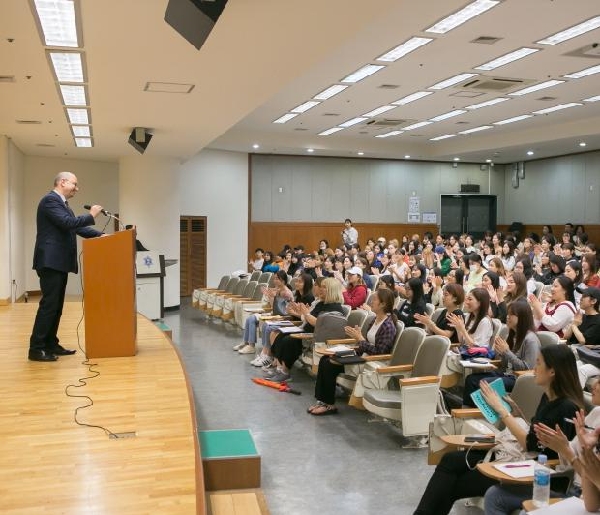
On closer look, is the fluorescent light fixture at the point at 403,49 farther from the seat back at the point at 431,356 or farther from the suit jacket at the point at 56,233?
the suit jacket at the point at 56,233

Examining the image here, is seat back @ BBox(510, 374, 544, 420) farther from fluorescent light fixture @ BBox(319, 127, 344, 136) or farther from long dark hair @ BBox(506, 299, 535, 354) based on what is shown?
fluorescent light fixture @ BBox(319, 127, 344, 136)

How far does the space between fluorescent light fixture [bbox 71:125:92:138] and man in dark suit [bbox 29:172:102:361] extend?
5.28m

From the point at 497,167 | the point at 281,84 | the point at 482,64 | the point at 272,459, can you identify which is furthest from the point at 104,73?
the point at 497,167

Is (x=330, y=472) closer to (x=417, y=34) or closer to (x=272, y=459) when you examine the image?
(x=272, y=459)

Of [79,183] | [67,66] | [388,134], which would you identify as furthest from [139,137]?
[388,134]

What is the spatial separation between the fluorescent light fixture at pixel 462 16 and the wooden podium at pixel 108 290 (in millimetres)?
4160

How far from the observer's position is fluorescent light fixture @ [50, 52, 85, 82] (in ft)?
19.3

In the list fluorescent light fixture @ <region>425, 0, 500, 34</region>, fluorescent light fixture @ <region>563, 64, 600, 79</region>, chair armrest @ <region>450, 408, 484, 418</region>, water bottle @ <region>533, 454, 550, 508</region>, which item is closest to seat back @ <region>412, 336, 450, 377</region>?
chair armrest @ <region>450, 408, 484, 418</region>

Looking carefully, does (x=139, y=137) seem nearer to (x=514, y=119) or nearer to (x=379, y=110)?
(x=379, y=110)

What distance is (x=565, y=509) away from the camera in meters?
2.82

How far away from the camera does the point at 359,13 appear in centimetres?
452

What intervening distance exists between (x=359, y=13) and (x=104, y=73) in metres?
3.07

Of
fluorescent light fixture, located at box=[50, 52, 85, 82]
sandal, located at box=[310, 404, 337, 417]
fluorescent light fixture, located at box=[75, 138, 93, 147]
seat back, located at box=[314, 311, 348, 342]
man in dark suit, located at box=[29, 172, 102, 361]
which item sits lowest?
sandal, located at box=[310, 404, 337, 417]

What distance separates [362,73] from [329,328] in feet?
14.6
